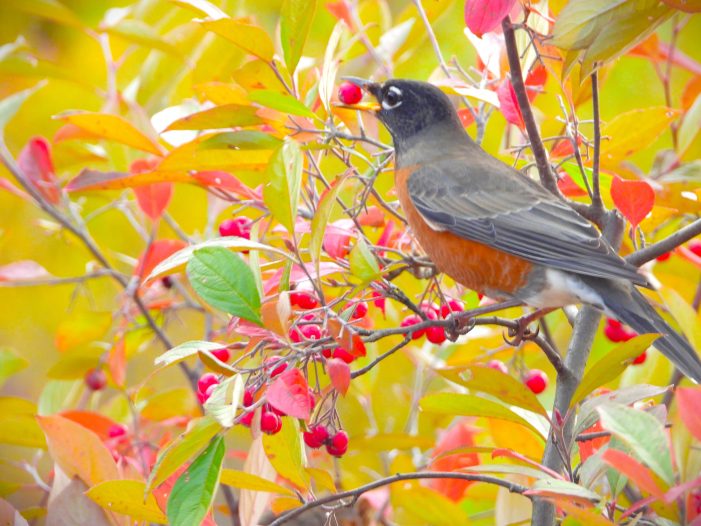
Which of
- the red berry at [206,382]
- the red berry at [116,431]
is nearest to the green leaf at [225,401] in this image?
the red berry at [206,382]

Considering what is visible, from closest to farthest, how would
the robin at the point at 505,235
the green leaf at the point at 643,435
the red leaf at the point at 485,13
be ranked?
the green leaf at the point at 643,435
the red leaf at the point at 485,13
the robin at the point at 505,235

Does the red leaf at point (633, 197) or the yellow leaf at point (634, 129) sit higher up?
the yellow leaf at point (634, 129)

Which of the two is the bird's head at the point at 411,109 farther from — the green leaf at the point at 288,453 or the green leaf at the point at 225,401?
the green leaf at the point at 225,401

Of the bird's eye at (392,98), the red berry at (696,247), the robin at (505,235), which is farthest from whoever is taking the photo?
the bird's eye at (392,98)

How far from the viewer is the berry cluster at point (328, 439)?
181 cm

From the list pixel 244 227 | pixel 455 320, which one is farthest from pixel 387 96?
pixel 455 320

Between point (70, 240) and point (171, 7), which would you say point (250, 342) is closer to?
point (70, 240)

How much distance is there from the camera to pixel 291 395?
1.49 m

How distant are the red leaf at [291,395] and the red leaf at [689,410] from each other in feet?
1.80

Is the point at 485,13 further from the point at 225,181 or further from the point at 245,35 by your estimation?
the point at 225,181

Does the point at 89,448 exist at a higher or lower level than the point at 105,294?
higher

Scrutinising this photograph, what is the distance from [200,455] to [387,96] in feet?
4.91

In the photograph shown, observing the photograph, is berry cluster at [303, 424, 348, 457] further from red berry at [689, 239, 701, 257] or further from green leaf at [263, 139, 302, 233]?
red berry at [689, 239, 701, 257]

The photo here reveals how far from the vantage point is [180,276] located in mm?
2832
